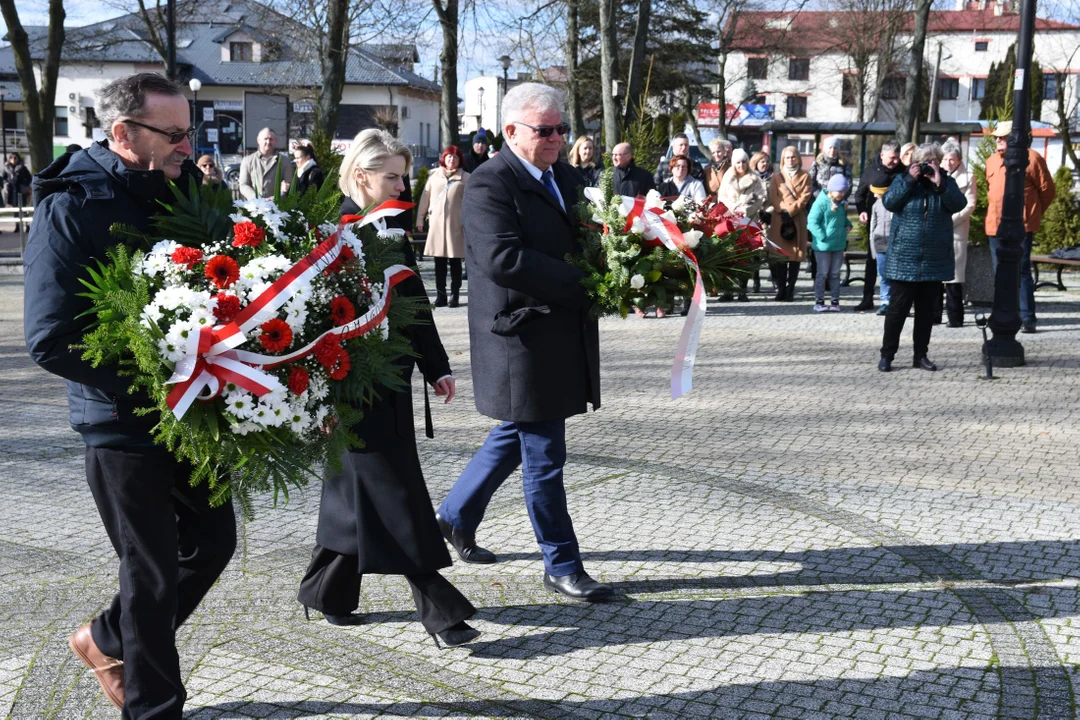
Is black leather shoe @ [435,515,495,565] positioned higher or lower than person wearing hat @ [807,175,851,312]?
lower

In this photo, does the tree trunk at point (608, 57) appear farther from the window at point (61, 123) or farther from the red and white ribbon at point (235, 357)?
the window at point (61, 123)

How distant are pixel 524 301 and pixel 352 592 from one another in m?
1.32

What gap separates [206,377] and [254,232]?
46cm

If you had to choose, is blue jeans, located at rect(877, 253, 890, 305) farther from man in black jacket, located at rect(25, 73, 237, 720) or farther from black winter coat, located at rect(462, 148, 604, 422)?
man in black jacket, located at rect(25, 73, 237, 720)

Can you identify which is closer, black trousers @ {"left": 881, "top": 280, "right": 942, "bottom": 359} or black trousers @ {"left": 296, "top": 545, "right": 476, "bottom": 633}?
black trousers @ {"left": 296, "top": 545, "right": 476, "bottom": 633}

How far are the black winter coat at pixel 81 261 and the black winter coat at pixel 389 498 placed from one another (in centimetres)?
103

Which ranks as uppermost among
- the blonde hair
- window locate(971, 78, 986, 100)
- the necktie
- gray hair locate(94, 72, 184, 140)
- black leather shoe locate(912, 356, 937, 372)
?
window locate(971, 78, 986, 100)

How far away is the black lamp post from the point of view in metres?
A: 10.6

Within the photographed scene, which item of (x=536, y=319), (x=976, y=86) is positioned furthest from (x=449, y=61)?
(x=976, y=86)

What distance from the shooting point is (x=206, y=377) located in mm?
3113

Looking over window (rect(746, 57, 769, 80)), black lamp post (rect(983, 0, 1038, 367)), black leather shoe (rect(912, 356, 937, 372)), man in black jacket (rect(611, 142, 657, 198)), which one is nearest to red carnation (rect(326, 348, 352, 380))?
black leather shoe (rect(912, 356, 937, 372))

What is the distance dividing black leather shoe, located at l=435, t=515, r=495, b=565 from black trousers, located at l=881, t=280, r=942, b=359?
596 centimetres

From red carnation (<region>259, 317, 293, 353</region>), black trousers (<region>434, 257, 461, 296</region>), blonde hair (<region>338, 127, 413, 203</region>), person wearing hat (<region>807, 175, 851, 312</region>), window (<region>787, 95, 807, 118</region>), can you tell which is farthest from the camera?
window (<region>787, 95, 807, 118</region>)

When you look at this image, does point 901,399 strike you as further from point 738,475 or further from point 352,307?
point 352,307
